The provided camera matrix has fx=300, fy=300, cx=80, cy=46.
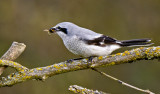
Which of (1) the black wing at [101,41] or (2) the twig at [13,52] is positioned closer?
(2) the twig at [13,52]

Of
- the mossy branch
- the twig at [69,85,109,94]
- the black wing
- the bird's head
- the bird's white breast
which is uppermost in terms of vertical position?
the bird's head

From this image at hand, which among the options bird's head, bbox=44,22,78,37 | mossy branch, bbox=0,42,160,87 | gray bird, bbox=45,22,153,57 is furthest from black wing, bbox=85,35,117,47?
mossy branch, bbox=0,42,160,87

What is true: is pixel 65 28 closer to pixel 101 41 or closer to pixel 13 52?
pixel 101 41

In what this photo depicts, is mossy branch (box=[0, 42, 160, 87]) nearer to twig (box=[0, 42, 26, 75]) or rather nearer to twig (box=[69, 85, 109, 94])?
twig (box=[0, 42, 26, 75])

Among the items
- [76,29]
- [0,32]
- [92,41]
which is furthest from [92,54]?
[0,32]

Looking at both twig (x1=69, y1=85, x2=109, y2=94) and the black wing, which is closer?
twig (x1=69, y1=85, x2=109, y2=94)

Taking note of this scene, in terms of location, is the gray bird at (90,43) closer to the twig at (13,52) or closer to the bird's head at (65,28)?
the bird's head at (65,28)

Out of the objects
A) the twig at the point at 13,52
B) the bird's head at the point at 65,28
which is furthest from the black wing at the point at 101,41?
the twig at the point at 13,52

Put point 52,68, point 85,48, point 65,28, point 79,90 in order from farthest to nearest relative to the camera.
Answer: point 65,28, point 85,48, point 52,68, point 79,90

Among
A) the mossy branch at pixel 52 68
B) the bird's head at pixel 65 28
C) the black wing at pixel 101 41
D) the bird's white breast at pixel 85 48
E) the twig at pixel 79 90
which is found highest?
the bird's head at pixel 65 28

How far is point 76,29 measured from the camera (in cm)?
280

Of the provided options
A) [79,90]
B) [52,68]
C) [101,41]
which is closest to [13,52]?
[52,68]

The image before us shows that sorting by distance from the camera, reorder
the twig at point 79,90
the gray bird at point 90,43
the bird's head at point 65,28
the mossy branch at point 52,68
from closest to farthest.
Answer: the twig at point 79,90 < the mossy branch at point 52,68 < the gray bird at point 90,43 < the bird's head at point 65,28

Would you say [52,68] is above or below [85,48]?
below
